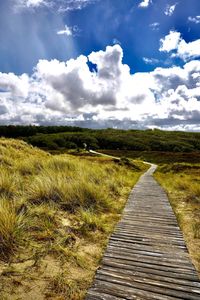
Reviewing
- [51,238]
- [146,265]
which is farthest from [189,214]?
[51,238]

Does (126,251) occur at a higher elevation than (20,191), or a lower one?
lower

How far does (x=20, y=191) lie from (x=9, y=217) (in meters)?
3.38

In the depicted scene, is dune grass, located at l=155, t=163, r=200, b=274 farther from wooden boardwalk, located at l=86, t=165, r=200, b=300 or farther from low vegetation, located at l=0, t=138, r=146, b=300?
low vegetation, located at l=0, t=138, r=146, b=300

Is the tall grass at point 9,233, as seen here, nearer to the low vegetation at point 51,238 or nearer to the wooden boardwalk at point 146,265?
the low vegetation at point 51,238

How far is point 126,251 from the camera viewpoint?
598cm

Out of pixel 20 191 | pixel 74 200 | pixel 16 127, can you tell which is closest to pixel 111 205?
pixel 74 200

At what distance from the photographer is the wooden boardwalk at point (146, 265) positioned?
438 centimetres

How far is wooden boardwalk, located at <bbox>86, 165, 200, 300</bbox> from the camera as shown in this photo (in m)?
4.38

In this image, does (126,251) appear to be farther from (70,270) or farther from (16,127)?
(16,127)

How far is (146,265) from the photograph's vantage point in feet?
17.4

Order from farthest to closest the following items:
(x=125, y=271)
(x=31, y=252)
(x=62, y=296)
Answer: (x=31, y=252) < (x=125, y=271) < (x=62, y=296)

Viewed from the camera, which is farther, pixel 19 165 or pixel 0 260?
pixel 19 165

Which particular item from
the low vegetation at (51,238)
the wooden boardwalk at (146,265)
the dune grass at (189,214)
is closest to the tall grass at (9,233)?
the low vegetation at (51,238)

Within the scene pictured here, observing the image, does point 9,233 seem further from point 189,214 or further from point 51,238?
point 189,214
